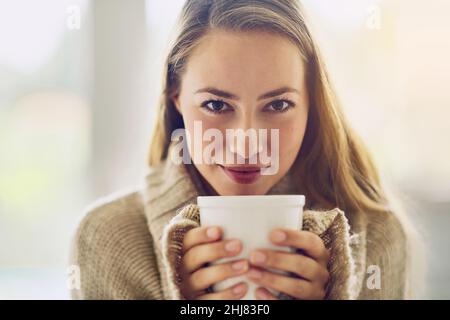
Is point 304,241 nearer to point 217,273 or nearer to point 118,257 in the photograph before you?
point 217,273

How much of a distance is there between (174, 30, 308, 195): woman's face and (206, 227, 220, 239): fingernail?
0.34 ft

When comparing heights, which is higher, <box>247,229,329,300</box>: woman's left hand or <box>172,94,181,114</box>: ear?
<box>172,94,181,114</box>: ear

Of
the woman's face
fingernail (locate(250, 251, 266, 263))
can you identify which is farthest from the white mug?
the woman's face

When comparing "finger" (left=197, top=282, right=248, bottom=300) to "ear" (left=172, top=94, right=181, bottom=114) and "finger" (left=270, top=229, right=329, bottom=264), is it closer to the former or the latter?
"finger" (left=270, top=229, right=329, bottom=264)

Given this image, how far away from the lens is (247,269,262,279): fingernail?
0.72m

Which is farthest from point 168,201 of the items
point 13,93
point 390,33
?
point 390,33

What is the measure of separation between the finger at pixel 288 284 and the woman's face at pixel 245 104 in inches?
5.0

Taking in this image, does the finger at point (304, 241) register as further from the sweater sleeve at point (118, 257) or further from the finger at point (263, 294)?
the sweater sleeve at point (118, 257)

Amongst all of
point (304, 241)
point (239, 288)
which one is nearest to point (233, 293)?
point (239, 288)

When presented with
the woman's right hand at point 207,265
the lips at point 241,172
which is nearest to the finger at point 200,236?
the woman's right hand at point 207,265

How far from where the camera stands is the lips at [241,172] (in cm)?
80

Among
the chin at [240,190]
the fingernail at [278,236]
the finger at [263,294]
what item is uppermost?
the chin at [240,190]

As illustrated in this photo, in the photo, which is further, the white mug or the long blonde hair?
the long blonde hair
